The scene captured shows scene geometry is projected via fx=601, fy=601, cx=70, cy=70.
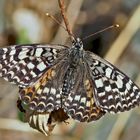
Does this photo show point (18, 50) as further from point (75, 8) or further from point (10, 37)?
point (10, 37)

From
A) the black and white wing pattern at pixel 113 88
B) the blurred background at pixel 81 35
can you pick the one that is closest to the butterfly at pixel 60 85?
the black and white wing pattern at pixel 113 88

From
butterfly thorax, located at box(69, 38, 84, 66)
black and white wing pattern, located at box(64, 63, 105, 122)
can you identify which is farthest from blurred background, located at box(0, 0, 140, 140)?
black and white wing pattern, located at box(64, 63, 105, 122)

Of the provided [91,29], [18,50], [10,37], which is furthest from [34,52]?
[91,29]

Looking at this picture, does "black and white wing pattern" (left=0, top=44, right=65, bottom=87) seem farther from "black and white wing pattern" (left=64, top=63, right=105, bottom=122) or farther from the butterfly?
"black and white wing pattern" (left=64, top=63, right=105, bottom=122)

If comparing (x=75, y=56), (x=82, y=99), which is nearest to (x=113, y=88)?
(x=82, y=99)

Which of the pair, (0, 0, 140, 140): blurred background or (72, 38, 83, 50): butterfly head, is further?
(0, 0, 140, 140): blurred background
